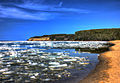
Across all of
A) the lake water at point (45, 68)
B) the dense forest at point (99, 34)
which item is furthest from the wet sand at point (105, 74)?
the dense forest at point (99, 34)

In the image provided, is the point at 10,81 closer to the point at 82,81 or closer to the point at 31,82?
the point at 31,82

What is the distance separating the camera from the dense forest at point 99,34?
12275 centimetres

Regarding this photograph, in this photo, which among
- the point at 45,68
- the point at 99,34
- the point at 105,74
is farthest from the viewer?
the point at 99,34

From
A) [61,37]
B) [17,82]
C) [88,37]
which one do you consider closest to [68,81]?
[17,82]

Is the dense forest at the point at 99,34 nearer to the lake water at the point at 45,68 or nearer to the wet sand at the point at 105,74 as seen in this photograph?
the lake water at the point at 45,68

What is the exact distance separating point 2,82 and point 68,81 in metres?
2.94

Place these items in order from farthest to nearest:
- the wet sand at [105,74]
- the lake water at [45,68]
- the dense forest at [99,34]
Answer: the dense forest at [99,34]
the lake water at [45,68]
the wet sand at [105,74]

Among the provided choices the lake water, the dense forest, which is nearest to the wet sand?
the lake water

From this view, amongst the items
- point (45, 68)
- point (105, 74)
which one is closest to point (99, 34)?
point (45, 68)

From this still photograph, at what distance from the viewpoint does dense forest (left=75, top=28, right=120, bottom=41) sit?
123 m

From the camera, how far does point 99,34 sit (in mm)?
132625

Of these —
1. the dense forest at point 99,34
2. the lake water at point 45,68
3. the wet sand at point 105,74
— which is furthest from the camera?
the dense forest at point 99,34

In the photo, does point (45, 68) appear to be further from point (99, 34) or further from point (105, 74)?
point (99, 34)

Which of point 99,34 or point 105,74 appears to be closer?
point 105,74
